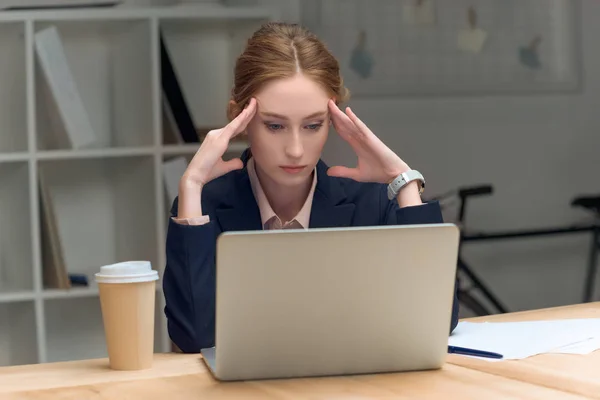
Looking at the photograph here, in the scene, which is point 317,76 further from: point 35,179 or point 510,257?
point 510,257

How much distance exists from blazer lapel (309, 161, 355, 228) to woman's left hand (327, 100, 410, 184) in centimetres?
7

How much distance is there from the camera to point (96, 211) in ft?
10.7

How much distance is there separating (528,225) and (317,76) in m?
2.50

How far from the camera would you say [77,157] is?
294 cm

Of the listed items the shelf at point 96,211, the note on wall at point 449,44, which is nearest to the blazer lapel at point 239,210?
the shelf at point 96,211

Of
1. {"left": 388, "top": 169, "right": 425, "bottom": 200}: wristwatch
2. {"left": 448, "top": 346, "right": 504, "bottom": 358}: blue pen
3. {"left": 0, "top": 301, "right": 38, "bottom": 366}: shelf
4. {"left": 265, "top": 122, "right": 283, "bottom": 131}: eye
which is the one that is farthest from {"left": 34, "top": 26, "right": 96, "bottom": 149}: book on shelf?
{"left": 448, "top": 346, "right": 504, "bottom": 358}: blue pen

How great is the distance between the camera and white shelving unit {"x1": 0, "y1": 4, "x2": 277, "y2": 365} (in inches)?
116

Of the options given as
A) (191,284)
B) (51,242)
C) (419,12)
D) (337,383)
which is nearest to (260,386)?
(337,383)

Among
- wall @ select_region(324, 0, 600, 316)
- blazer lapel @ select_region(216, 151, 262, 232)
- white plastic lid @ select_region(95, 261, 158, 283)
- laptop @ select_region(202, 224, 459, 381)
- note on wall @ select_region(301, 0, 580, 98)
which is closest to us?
laptop @ select_region(202, 224, 459, 381)

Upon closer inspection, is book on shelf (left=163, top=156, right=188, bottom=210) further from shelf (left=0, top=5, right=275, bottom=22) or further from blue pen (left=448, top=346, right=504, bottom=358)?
blue pen (left=448, top=346, right=504, bottom=358)

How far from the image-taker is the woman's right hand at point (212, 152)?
169 centimetres

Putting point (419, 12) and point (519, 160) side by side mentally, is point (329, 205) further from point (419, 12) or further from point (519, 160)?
point (519, 160)

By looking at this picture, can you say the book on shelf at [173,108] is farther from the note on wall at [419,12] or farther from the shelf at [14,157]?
the note on wall at [419,12]

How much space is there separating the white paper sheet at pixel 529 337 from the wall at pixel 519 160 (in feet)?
7.11
